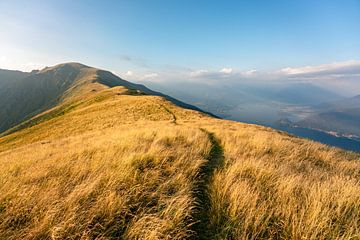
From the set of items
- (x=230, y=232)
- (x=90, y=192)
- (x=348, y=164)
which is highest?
(x=90, y=192)

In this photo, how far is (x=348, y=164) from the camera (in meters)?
9.35

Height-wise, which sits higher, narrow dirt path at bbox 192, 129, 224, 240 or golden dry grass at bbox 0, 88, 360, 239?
golden dry grass at bbox 0, 88, 360, 239

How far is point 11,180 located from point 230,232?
4.89 m

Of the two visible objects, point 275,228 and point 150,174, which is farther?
point 150,174

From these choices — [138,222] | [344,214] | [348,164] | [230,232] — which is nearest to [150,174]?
[138,222]

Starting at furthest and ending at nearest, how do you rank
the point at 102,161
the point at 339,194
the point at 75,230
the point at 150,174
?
the point at 102,161 → the point at 150,174 → the point at 339,194 → the point at 75,230

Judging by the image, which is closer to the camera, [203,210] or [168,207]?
[168,207]

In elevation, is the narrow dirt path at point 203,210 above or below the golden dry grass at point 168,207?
below

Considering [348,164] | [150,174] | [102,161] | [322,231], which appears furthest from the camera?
[348,164]

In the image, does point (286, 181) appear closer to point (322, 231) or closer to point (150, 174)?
point (322, 231)

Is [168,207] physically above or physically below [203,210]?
above

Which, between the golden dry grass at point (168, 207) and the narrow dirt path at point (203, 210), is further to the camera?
the narrow dirt path at point (203, 210)

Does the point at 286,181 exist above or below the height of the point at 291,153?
above

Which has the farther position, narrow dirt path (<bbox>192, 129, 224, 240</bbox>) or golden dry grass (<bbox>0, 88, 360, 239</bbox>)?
narrow dirt path (<bbox>192, 129, 224, 240</bbox>)
